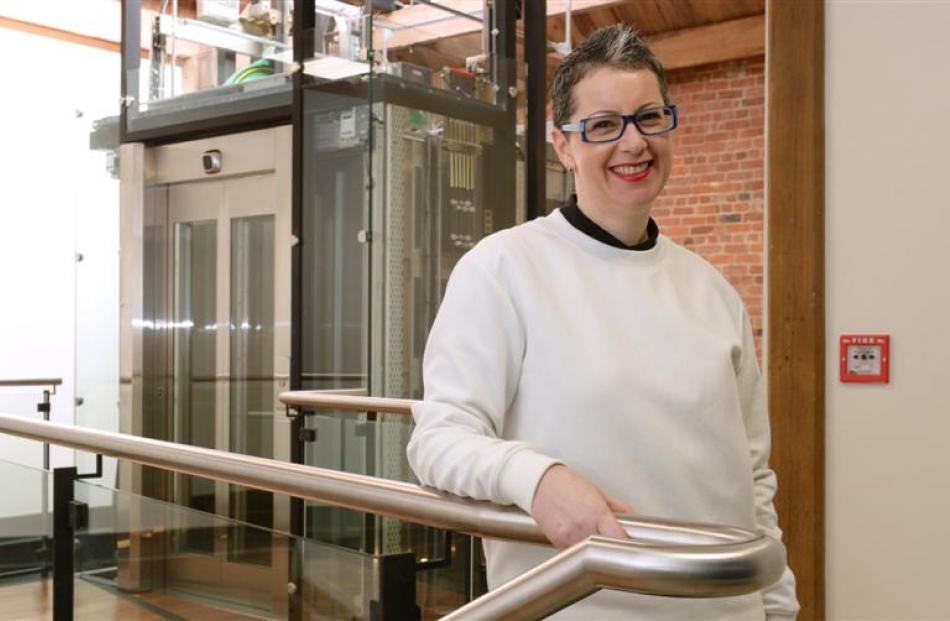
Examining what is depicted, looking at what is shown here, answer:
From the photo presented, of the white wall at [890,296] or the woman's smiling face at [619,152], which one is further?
the white wall at [890,296]

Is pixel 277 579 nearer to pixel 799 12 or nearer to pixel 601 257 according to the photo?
pixel 601 257

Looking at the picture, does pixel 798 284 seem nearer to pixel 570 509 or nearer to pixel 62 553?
pixel 62 553

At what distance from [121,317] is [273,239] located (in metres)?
1.08

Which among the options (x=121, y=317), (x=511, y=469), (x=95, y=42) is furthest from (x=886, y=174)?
(x=95, y=42)

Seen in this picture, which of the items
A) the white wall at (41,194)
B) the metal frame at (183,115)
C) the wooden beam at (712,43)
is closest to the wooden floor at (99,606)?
the metal frame at (183,115)

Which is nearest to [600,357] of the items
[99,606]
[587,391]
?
[587,391]

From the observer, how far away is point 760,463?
5.43ft

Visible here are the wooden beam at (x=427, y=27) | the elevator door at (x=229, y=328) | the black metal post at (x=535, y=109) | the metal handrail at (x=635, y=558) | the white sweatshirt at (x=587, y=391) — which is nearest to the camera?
the metal handrail at (x=635, y=558)

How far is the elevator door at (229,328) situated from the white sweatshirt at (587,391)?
12.4ft

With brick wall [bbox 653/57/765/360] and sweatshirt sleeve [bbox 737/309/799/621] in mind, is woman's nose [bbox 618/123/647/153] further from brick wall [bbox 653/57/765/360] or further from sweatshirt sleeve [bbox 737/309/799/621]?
brick wall [bbox 653/57/765/360]

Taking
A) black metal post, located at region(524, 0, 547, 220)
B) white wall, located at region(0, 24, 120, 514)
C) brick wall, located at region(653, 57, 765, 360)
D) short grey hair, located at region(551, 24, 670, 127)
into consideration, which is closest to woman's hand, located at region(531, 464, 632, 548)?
short grey hair, located at region(551, 24, 670, 127)

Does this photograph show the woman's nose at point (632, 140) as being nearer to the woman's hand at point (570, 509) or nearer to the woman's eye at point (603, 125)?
the woman's eye at point (603, 125)

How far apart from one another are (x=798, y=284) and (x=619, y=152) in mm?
1948

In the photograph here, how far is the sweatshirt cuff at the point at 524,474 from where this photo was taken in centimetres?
127
